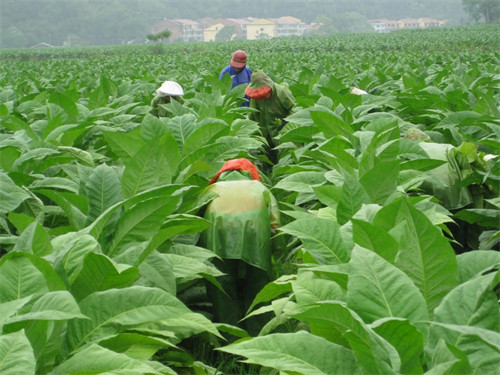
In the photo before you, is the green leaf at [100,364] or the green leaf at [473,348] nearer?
the green leaf at [473,348]

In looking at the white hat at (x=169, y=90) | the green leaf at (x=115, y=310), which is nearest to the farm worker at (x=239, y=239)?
the green leaf at (x=115, y=310)

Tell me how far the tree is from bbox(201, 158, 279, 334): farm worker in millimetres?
84292

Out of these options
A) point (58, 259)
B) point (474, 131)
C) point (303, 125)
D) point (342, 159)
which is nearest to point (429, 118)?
point (474, 131)

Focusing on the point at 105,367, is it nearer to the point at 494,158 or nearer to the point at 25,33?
the point at 494,158

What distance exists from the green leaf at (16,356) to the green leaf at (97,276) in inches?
22.7

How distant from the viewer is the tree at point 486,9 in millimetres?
81738

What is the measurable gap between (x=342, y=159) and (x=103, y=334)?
6.99ft

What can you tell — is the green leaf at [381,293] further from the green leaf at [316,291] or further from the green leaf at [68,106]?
the green leaf at [68,106]

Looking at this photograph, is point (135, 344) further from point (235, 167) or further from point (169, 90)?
point (169, 90)

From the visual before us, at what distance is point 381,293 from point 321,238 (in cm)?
68

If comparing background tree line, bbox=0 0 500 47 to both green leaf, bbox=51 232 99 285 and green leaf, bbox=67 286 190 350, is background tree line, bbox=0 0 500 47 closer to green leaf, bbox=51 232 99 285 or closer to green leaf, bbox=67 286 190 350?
green leaf, bbox=51 232 99 285

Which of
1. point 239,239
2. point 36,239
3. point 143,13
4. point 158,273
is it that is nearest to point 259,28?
point 143,13

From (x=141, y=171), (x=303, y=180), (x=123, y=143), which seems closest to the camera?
(x=141, y=171)

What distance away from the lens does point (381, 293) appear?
1893 mm
